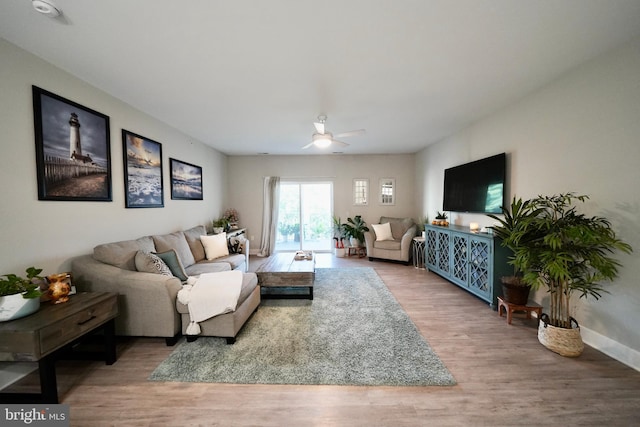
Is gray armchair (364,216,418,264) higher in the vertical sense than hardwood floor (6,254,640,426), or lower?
higher

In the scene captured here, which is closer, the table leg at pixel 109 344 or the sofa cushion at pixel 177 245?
the table leg at pixel 109 344

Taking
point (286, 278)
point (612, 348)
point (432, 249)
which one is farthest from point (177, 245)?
point (612, 348)

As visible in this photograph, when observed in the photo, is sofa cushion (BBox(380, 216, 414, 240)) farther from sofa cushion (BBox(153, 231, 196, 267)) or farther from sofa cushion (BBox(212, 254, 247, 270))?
sofa cushion (BBox(153, 231, 196, 267))

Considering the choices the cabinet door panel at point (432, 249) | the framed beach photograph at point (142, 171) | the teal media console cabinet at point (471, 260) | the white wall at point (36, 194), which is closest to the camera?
the white wall at point (36, 194)

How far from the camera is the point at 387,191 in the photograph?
6.16 metres

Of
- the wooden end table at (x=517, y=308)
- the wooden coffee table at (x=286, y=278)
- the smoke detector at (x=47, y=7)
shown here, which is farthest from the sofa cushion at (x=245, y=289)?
the wooden end table at (x=517, y=308)

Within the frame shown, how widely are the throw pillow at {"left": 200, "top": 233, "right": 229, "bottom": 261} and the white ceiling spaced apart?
2060 millimetres

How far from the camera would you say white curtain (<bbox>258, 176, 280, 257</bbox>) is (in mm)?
6047

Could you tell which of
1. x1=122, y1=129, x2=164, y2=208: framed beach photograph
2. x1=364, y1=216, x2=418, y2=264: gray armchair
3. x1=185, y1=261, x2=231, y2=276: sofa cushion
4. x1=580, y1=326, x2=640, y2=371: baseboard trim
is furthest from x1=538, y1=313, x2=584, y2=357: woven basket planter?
x1=122, y1=129, x2=164, y2=208: framed beach photograph

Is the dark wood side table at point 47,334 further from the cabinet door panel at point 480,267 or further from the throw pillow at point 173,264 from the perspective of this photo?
the cabinet door panel at point 480,267

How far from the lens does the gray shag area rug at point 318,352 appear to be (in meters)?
1.79

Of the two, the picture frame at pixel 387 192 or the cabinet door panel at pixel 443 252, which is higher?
the picture frame at pixel 387 192

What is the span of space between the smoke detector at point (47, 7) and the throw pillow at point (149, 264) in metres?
1.98

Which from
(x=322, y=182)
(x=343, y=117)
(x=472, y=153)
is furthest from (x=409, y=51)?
(x=322, y=182)
